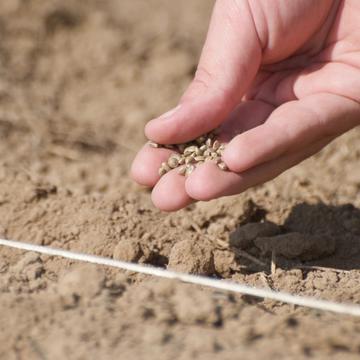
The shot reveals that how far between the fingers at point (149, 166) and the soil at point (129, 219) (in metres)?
0.19

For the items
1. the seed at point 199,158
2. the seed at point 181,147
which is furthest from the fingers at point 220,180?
the seed at point 181,147

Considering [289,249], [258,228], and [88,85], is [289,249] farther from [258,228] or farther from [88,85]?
[88,85]

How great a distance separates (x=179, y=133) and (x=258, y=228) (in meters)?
0.43

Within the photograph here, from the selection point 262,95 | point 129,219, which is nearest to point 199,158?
point 129,219

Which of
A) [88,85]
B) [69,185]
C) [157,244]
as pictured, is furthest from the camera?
[88,85]

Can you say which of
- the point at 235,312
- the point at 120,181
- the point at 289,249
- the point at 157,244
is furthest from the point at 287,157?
the point at 120,181

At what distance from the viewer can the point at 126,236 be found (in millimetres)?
2189

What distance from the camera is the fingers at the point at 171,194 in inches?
75.6

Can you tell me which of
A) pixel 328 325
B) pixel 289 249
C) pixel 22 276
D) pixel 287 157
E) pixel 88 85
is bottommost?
pixel 328 325

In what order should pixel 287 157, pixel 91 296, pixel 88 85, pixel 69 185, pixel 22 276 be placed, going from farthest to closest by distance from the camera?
pixel 88 85 → pixel 69 185 → pixel 287 157 → pixel 22 276 → pixel 91 296

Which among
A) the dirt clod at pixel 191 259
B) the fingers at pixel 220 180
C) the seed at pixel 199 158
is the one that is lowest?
the dirt clod at pixel 191 259

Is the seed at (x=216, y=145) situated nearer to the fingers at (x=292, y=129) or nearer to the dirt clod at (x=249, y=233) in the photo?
the fingers at (x=292, y=129)

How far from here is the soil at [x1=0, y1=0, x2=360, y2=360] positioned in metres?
1.40

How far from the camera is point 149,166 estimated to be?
204cm
